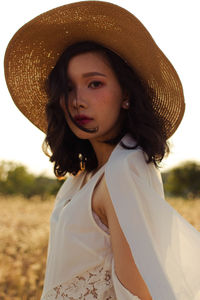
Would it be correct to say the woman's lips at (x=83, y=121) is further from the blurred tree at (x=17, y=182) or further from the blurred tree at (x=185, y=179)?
the blurred tree at (x=185, y=179)

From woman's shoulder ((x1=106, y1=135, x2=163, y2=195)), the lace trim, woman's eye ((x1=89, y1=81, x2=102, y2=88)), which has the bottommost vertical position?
the lace trim

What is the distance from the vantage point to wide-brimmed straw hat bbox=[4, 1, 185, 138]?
6.31 ft

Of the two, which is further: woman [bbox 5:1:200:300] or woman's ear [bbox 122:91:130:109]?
woman's ear [bbox 122:91:130:109]

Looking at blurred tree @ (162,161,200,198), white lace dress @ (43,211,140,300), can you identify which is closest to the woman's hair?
white lace dress @ (43,211,140,300)

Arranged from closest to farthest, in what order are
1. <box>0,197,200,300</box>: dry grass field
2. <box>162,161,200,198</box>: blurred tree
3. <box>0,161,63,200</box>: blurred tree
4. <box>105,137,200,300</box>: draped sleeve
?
1. <box>105,137,200,300</box>: draped sleeve
2. <box>0,197,200,300</box>: dry grass field
3. <box>0,161,63,200</box>: blurred tree
4. <box>162,161,200,198</box>: blurred tree

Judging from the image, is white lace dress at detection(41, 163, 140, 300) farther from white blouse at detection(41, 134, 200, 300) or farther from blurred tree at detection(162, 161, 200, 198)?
blurred tree at detection(162, 161, 200, 198)

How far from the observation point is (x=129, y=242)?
145 centimetres

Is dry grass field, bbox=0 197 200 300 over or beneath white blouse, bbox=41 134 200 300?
beneath

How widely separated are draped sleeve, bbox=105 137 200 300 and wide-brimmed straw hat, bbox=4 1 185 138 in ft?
1.79

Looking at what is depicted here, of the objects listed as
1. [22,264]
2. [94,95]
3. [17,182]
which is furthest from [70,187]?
[17,182]

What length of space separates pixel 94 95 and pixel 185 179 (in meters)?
47.7

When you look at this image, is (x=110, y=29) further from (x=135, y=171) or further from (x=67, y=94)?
(x=135, y=171)

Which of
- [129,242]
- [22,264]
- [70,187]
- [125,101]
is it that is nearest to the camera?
[129,242]

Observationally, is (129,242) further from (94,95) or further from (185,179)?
(185,179)
